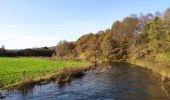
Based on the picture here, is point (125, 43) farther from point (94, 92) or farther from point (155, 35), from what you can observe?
point (94, 92)

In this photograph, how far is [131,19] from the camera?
123 metres

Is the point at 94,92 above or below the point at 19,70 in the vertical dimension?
below

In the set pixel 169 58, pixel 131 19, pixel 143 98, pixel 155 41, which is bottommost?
pixel 143 98

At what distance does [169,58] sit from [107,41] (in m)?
62.9

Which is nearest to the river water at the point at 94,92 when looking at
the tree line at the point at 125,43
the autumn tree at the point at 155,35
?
the autumn tree at the point at 155,35

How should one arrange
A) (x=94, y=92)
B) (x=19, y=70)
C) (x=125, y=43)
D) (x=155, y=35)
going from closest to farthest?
(x=94, y=92) < (x=19, y=70) < (x=155, y=35) < (x=125, y=43)

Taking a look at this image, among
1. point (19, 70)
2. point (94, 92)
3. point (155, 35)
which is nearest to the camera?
point (94, 92)

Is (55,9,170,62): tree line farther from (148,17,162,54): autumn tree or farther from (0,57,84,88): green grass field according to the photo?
(0,57,84,88): green grass field

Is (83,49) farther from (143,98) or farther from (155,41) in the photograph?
(143,98)

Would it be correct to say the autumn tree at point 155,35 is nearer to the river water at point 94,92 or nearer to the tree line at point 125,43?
the tree line at point 125,43

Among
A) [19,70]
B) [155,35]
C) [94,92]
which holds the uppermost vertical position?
[155,35]

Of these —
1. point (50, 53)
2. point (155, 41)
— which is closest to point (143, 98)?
point (155, 41)

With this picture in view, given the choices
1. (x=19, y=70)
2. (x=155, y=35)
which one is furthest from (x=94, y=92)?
(x=155, y=35)

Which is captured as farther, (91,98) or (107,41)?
(107,41)
